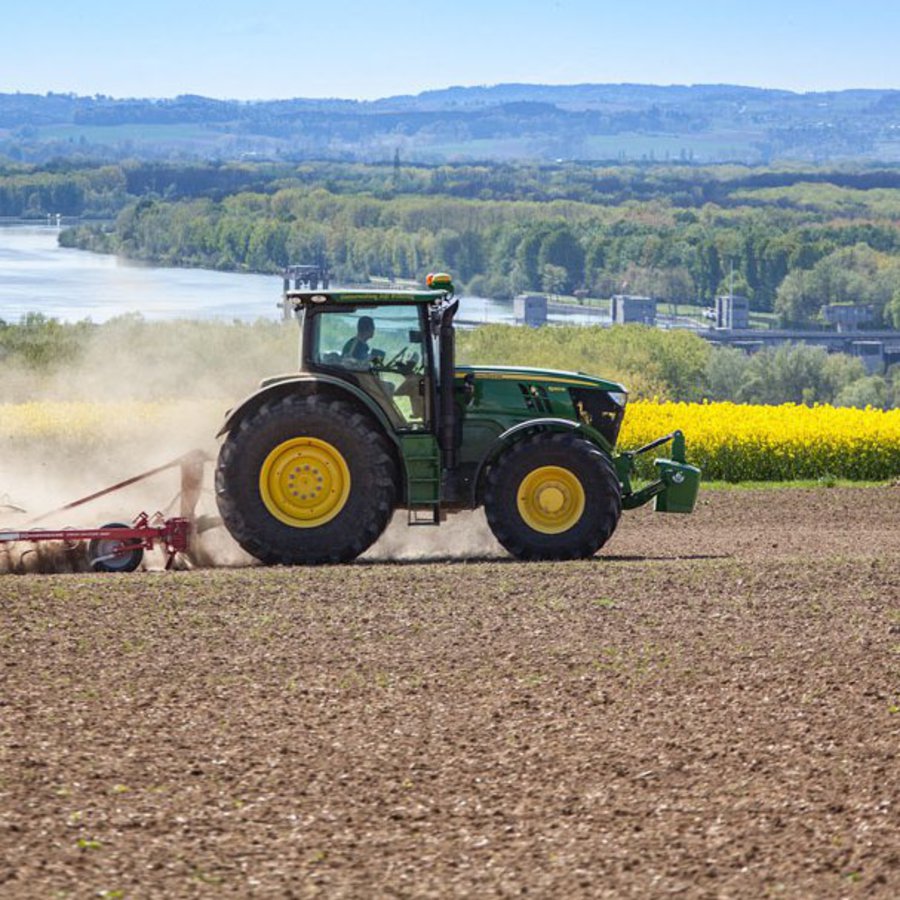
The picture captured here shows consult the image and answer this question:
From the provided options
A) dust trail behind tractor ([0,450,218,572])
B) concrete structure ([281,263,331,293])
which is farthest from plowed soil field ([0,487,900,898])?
concrete structure ([281,263,331,293])

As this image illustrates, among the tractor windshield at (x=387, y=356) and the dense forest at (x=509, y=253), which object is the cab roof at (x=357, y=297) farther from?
the dense forest at (x=509, y=253)

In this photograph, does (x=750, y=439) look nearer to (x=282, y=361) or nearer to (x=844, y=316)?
(x=282, y=361)

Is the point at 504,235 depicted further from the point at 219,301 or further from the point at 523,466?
the point at 523,466

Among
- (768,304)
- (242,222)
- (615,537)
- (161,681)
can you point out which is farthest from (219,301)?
(161,681)

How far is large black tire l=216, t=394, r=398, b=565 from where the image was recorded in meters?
14.0

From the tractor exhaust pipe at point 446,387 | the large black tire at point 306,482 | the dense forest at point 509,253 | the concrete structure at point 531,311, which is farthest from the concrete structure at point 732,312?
the large black tire at point 306,482

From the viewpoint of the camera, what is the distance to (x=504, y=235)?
173125 millimetres

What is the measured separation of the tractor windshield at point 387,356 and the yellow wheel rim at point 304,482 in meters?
0.72

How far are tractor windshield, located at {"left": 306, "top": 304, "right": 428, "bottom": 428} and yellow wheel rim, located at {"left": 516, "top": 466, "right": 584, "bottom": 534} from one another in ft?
3.43

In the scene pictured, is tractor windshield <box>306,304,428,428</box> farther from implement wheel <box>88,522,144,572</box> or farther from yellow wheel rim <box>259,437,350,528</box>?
implement wheel <box>88,522,144,572</box>

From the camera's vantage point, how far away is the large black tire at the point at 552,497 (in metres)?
14.4

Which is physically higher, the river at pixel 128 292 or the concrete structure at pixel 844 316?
the river at pixel 128 292

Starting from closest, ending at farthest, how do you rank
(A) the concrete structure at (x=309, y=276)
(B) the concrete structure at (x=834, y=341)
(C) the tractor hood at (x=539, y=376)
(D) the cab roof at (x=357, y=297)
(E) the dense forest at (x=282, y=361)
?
(D) the cab roof at (x=357, y=297)
(C) the tractor hood at (x=539, y=376)
(E) the dense forest at (x=282, y=361)
(A) the concrete structure at (x=309, y=276)
(B) the concrete structure at (x=834, y=341)

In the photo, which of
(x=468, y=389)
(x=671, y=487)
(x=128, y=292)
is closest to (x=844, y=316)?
(x=128, y=292)
